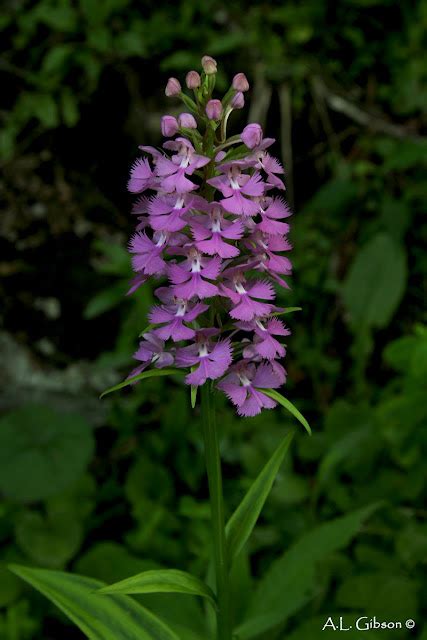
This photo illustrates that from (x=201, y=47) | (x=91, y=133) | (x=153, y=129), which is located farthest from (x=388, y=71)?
(x=91, y=133)

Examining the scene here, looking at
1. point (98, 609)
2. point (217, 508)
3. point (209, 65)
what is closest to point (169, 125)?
point (209, 65)

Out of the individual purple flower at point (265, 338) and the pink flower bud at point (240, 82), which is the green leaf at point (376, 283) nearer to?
the individual purple flower at point (265, 338)

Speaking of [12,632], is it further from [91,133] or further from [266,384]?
[91,133]

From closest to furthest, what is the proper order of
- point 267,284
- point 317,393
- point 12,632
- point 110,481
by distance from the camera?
point 267,284, point 12,632, point 110,481, point 317,393

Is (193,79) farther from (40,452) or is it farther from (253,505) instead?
(40,452)

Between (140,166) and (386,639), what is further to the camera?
(386,639)

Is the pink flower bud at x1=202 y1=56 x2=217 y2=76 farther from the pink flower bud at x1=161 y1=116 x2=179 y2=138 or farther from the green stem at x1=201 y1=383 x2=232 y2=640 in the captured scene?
the green stem at x1=201 y1=383 x2=232 y2=640

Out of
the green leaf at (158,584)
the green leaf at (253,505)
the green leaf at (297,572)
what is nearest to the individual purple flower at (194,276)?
the green leaf at (253,505)
